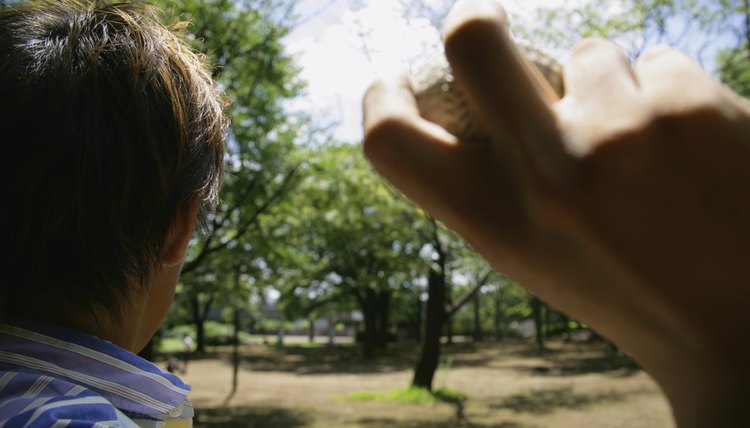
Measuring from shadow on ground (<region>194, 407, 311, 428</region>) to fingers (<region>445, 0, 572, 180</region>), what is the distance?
35.0 feet

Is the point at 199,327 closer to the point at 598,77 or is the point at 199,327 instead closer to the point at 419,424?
the point at 419,424

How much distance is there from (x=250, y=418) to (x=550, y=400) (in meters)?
6.37

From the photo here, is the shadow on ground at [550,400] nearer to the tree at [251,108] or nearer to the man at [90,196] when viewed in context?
the tree at [251,108]

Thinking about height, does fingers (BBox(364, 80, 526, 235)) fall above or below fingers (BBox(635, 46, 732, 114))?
below

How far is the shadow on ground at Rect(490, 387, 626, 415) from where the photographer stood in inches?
468

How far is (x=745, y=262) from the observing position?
613 mm

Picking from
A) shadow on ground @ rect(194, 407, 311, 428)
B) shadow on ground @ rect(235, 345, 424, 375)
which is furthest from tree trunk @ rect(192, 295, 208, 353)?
shadow on ground @ rect(194, 407, 311, 428)

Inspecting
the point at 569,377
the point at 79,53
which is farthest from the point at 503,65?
the point at 569,377

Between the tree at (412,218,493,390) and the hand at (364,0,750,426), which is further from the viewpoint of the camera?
the tree at (412,218,493,390)

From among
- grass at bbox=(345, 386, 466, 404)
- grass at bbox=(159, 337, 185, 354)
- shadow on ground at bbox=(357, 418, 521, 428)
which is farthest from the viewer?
grass at bbox=(159, 337, 185, 354)

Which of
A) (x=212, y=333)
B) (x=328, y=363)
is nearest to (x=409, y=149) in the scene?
Result: (x=328, y=363)

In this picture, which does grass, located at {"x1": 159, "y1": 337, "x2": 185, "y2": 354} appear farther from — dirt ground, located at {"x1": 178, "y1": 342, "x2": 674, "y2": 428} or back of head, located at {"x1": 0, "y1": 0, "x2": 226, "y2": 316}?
back of head, located at {"x1": 0, "y1": 0, "x2": 226, "y2": 316}

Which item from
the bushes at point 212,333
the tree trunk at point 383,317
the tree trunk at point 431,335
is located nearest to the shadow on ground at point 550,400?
the tree trunk at point 431,335

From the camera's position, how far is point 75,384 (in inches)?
35.6
